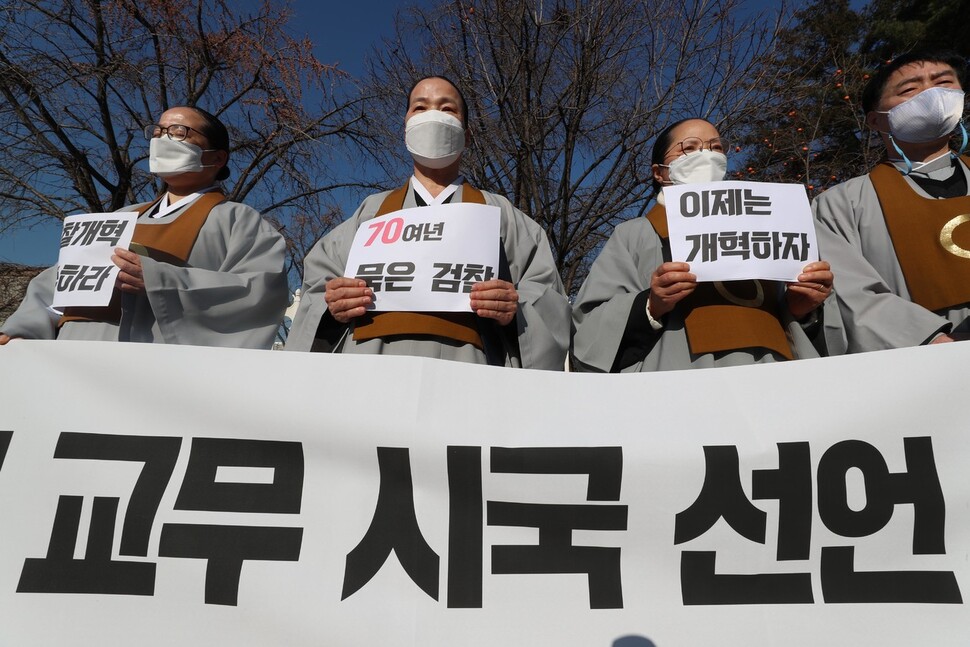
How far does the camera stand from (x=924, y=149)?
273cm

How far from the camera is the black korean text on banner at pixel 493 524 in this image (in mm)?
1827

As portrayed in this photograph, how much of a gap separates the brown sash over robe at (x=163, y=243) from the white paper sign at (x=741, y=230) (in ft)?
6.34

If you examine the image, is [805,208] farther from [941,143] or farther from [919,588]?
[919,588]

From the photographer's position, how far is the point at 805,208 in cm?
232

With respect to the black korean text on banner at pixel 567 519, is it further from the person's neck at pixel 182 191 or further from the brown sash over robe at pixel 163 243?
the person's neck at pixel 182 191

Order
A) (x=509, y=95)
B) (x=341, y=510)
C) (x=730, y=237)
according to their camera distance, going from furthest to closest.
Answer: (x=509, y=95), (x=730, y=237), (x=341, y=510)

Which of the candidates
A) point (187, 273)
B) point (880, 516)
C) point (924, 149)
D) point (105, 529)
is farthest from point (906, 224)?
point (105, 529)

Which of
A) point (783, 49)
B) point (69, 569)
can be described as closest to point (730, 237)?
point (69, 569)

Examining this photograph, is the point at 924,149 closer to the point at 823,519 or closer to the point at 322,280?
the point at 823,519

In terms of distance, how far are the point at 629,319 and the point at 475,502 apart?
95 centimetres

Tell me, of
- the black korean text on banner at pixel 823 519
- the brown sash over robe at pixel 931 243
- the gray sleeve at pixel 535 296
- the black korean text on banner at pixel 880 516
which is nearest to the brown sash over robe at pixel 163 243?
the gray sleeve at pixel 535 296

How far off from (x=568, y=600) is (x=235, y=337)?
172cm

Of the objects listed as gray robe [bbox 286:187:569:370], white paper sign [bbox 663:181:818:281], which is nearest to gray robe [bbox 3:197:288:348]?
gray robe [bbox 286:187:569:370]

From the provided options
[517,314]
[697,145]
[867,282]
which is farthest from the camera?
[697,145]
